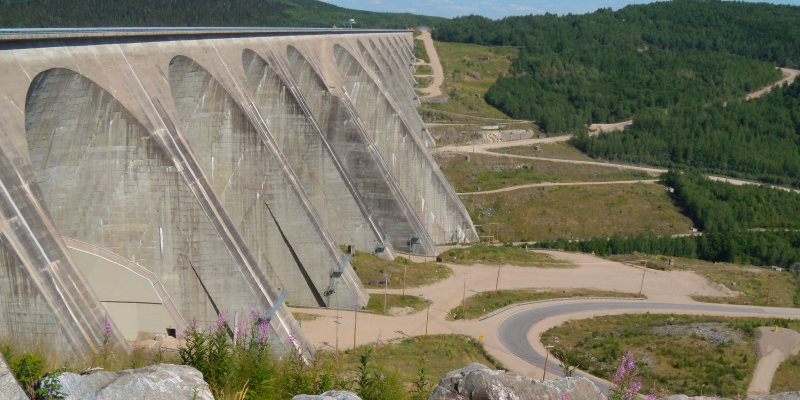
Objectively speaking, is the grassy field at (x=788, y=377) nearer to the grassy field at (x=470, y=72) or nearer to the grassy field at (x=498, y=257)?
the grassy field at (x=498, y=257)

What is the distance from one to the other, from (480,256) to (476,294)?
23.1ft

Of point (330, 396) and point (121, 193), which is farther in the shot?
point (121, 193)

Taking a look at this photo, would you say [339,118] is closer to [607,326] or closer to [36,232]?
[607,326]

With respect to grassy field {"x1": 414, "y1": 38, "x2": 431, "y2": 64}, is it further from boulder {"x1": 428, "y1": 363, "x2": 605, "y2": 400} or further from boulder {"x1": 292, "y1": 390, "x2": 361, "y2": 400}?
boulder {"x1": 292, "y1": 390, "x2": 361, "y2": 400}

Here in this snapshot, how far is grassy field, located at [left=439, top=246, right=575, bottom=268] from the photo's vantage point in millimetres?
37562

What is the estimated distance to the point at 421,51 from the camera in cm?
11250

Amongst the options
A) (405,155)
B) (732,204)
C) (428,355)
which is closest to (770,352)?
(428,355)

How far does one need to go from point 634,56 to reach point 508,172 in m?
66.0

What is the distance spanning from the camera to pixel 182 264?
805 inches

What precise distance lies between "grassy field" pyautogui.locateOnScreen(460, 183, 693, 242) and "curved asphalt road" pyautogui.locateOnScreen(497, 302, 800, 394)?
Result: 1990cm

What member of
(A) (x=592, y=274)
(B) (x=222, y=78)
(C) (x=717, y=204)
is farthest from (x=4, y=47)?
(C) (x=717, y=204)

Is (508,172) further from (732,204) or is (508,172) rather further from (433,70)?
(433,70)

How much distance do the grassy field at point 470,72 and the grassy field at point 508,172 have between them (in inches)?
768

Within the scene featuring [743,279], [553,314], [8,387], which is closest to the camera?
[8,387]
